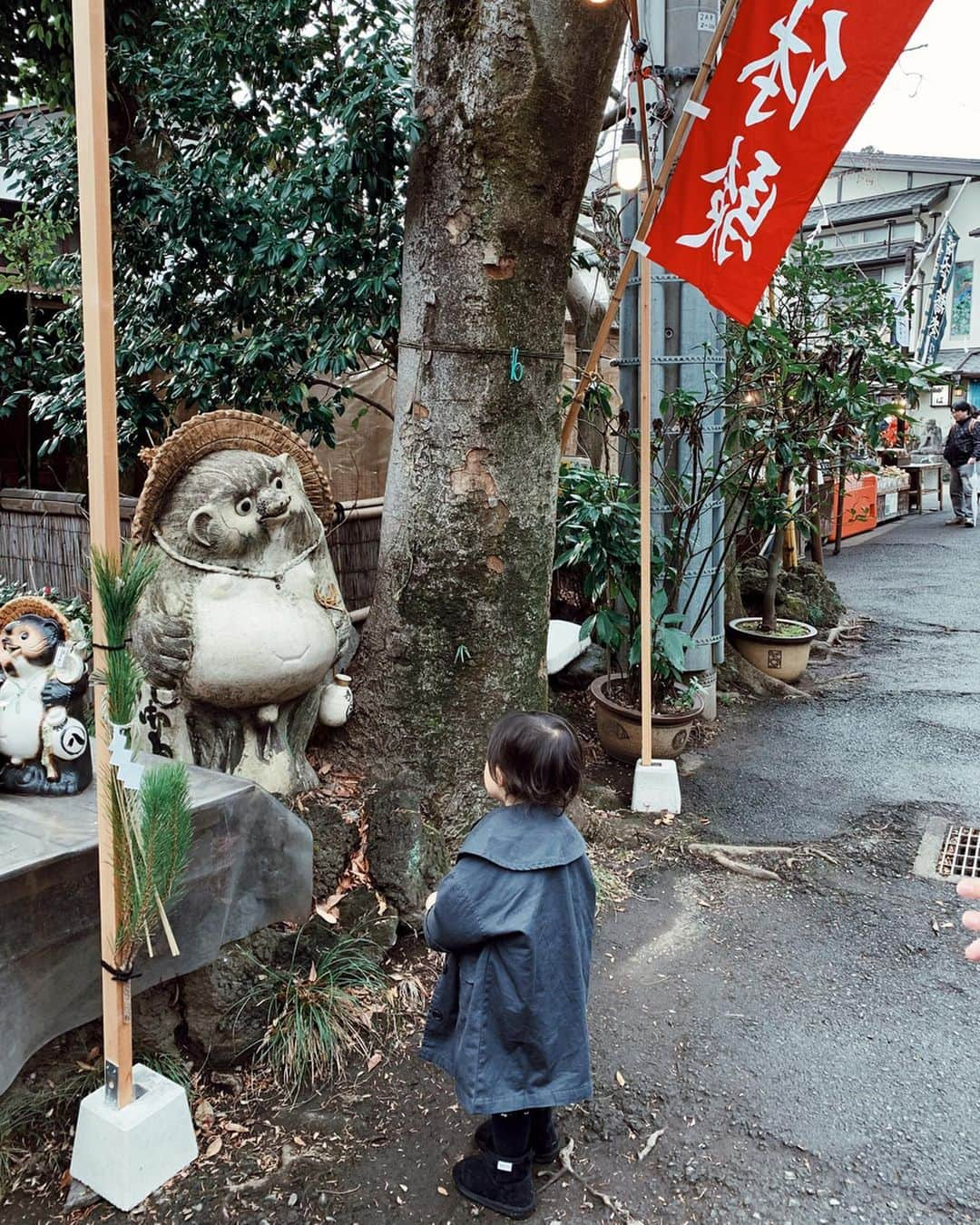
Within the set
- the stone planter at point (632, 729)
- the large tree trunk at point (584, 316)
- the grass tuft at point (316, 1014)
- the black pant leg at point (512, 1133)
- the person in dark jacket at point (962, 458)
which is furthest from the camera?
the person in dark jacket at point (962, 458)

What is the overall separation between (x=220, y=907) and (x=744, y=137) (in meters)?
3.41

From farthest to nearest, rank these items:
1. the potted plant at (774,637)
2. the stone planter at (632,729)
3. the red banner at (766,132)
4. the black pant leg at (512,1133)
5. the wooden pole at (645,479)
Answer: the potted plant at (774,637) → the stone planter at (632,729) → the wooden pole at (645,479) → the red banner at (766,132) → the black pant leg at (512,1133)

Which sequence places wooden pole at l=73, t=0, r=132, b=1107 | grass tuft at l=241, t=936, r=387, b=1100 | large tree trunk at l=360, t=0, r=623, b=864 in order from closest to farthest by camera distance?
wooden pole at l=73, t=0, r=132, b=1107 → grass tuft at l=241, t=936, r=387, b=1100 → large tree trunk at l=360, t=0, r=623, b=864

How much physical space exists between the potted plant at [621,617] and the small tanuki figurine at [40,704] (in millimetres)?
2963

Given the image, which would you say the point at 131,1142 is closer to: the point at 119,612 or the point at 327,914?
the point at 327,914

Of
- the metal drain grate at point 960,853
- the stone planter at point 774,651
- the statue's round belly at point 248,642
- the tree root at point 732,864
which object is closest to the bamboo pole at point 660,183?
the statue's round belly at point 248,642

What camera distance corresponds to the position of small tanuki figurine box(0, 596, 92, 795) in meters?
2.46

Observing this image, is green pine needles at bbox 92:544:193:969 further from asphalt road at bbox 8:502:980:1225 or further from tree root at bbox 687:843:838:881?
tree root at bbox 687:843:838:881

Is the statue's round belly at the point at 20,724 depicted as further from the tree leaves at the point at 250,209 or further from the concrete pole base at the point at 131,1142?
the tree leaves at the point at 250,209

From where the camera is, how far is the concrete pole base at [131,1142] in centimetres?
227

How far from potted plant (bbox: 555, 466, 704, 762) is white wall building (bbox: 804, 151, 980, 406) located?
1924 cm

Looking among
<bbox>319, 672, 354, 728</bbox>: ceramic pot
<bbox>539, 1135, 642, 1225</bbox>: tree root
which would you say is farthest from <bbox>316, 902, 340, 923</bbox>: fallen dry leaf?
<bbox>539, 1135, 642, 1225</bbox>: tree root

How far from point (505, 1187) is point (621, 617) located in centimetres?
345

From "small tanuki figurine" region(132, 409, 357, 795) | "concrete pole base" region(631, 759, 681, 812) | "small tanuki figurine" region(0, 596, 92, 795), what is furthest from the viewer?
"concrete pole base" region(631, 759, 681, 812)
